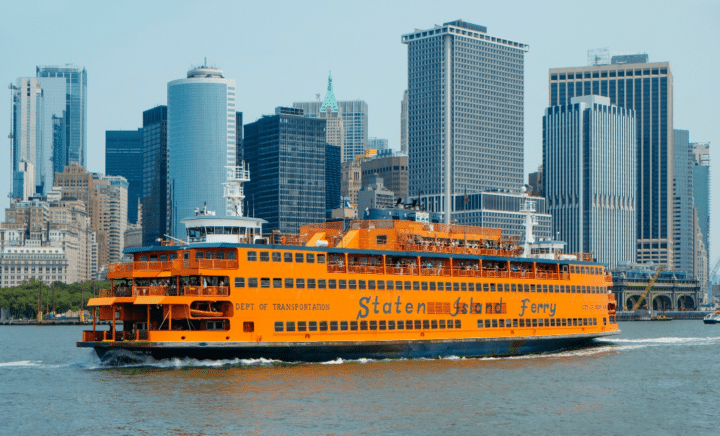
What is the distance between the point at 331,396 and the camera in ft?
158

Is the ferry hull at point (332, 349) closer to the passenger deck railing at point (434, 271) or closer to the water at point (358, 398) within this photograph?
the water at point (358, 398)

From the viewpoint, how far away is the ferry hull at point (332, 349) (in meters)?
56.0

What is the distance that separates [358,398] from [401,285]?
58.2ft

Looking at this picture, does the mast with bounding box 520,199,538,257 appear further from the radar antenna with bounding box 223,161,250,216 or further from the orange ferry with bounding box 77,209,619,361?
the radar antenna with bounding box 223,161,250,216

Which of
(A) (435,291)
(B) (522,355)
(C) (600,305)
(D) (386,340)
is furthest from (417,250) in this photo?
(C) (600,305)

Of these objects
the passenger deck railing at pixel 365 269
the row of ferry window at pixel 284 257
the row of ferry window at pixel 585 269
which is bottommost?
the row of ferry window at pixel 585 269

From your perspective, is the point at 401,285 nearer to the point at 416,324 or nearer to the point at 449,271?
the point at 416,324

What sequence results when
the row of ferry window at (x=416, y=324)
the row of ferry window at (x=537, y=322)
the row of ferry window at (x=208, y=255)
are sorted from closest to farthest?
1. the row of ferry window at (x=208, y=255)
2. the row of ferry window at (x=416, y=324)
3. the row of ferry window at (x=537, y=322)

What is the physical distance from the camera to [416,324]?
65.4 metres

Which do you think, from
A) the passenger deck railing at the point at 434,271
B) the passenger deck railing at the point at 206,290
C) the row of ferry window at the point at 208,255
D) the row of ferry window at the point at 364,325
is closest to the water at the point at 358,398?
the row of ferry window at the point at 364,325

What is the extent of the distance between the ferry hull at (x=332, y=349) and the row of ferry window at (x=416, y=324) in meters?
1.03

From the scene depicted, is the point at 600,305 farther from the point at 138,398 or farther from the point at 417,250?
the point at 138,398

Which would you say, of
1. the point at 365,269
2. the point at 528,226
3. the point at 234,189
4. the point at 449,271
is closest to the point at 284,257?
the point at 365,269

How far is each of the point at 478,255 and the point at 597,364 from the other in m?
10.8
